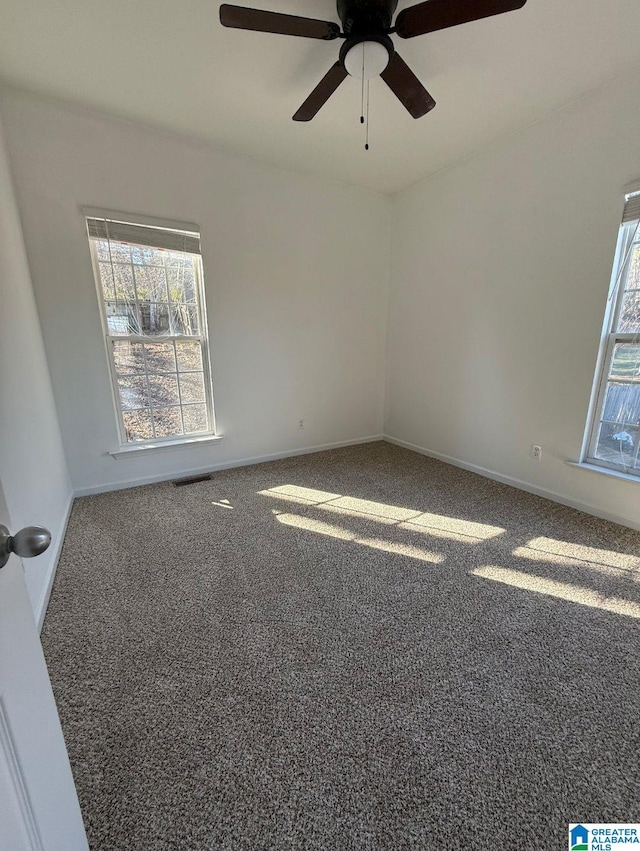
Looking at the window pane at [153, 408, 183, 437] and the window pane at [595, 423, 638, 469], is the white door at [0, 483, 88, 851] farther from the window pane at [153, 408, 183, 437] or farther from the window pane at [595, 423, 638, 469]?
the window pane at [595, 423, 638, 469]

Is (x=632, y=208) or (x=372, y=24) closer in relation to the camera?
(x=372, y=24)

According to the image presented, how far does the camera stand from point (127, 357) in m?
3.04

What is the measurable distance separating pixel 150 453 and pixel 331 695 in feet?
8.36

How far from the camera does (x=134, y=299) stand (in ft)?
9.74

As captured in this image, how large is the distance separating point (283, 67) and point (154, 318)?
76.5 inches

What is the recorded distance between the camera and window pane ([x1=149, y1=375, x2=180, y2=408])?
10.5 feet

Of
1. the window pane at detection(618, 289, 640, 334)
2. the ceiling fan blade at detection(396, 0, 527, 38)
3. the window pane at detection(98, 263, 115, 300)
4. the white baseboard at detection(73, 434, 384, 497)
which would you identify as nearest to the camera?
the ceiling fan blade at detection(396, 0, 527, 38)

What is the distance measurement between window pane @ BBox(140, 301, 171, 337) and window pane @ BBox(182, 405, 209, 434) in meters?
0.71

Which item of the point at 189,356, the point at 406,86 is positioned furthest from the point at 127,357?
the point at 406,86

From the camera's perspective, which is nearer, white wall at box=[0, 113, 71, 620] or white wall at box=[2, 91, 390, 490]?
white wall at box=[0, 113, 71, 620]

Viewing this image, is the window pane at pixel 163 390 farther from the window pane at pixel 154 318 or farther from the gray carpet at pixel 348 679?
the gray carpet at pixel 348 679

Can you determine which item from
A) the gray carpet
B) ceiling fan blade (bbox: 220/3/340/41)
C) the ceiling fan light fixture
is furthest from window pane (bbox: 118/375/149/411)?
the ceiling fan light fixture

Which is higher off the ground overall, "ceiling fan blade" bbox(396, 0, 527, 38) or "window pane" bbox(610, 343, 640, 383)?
"ceiling fan blade" bbox(396, 0, 527, 38)

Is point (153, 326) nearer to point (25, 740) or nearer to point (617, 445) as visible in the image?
point (25, 740)
